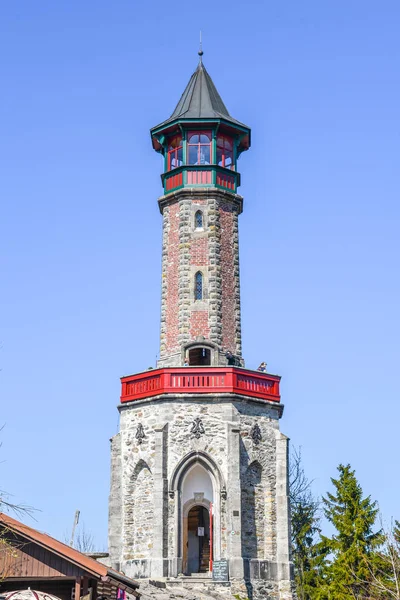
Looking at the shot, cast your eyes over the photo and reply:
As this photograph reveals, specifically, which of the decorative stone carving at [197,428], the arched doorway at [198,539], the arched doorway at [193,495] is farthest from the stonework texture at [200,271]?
the arched doorway at [198,539]

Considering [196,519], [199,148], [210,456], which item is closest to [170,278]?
[199,148]

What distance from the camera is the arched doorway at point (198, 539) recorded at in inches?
1470

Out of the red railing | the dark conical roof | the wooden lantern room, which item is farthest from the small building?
the dark conical roof

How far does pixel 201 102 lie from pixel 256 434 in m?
14.9

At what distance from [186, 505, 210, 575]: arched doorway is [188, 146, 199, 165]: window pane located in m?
14.2

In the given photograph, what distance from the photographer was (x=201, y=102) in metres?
43.3

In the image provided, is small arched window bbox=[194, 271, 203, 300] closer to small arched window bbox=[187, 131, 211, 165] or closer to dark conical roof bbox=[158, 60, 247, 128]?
small arched window bbox=[187, 131, 211, 165]

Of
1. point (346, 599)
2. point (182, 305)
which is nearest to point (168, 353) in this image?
point (182, 305)

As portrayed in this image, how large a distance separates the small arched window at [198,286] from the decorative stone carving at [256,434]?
6.07 meters

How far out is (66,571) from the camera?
23766 mm

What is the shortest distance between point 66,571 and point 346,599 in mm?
12438

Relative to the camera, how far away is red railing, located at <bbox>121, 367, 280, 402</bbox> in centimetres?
3681

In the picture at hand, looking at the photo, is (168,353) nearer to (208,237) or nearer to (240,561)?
(208,237)

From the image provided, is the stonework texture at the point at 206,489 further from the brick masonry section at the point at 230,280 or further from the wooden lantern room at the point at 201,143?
the wooden lantern room at the point at 201,143
